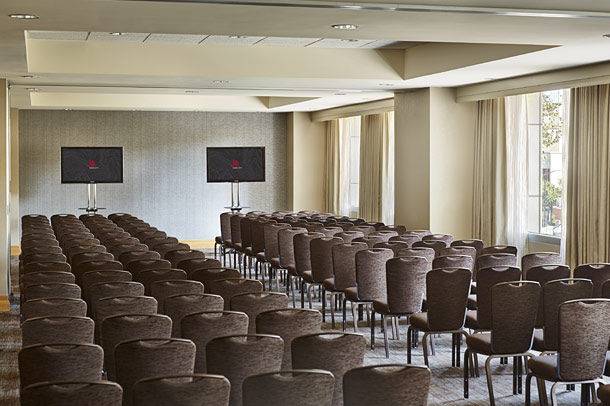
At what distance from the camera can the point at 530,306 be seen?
7.39 m

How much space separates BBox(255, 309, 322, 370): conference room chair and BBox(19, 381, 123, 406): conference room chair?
2231 millimetres

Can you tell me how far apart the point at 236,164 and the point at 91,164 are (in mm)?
3632

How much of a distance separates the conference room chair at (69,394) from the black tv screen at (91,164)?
19.1 meters

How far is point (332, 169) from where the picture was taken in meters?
24.7

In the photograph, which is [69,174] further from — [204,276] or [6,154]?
[204,276]

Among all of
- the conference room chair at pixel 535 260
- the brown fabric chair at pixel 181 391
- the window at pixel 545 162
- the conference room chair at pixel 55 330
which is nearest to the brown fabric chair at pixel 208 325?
the conference room chair at pixel 55 330

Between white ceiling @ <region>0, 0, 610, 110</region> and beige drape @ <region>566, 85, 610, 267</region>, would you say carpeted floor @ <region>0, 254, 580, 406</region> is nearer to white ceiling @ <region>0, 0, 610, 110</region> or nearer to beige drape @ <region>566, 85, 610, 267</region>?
white ceiling @ <region>0, 0, 610, 110</region>

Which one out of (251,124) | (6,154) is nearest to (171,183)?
(251,124)

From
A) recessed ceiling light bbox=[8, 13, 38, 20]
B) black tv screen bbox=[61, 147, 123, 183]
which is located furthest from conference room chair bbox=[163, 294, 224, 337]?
black tv screen bbox=[61, 147, 123, 183]

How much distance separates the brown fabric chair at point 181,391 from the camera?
432cm

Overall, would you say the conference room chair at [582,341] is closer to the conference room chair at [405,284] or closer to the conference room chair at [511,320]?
the conference room chair at [511,320]

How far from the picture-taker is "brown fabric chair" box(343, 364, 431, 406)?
4.71m

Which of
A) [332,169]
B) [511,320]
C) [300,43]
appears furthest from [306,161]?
[511,320]

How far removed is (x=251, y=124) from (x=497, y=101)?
1108 centimetres
